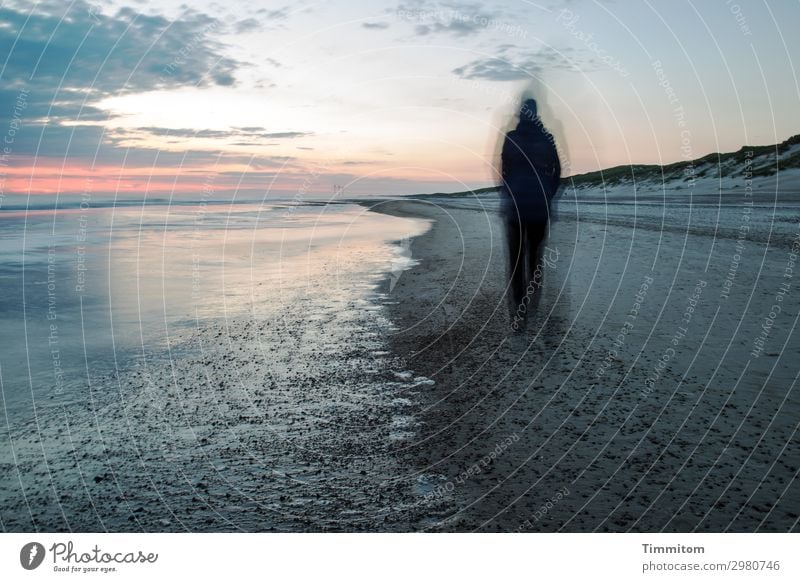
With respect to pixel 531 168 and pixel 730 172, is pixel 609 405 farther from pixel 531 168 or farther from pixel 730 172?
pixel 730 172

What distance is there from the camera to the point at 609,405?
6.47 meters

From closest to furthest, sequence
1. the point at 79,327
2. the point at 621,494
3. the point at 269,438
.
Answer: the point at 621,494, the point at 269,438, the point at 79,327

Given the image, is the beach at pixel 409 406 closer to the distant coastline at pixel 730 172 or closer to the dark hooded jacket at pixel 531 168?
the dark hooded jacket at pixel 531 168

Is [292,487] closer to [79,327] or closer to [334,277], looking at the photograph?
[79,327]

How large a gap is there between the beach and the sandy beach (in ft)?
0.09

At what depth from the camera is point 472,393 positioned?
7004 millimetres

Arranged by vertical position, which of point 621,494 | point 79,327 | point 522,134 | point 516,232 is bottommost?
point 621,494

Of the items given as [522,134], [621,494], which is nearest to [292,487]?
[621,494]

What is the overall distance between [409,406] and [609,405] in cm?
206

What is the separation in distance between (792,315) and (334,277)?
9736 millimetres

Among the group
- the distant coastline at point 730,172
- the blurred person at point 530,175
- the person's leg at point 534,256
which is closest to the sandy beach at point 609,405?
the person's leg at point 534,256

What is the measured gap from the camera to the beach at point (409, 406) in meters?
4.68

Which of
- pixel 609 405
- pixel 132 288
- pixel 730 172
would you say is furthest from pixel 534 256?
pixel 730 172

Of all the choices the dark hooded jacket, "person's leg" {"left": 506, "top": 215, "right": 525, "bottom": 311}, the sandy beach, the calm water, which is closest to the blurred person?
the dark hooded jacket
